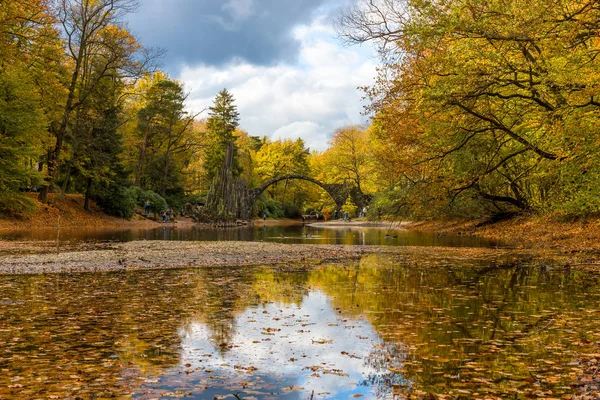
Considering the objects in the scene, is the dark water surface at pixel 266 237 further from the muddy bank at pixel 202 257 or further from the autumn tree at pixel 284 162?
the autumn tree at pixel 284 162

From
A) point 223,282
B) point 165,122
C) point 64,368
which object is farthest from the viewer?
point 165,122

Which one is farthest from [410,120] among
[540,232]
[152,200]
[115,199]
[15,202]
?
[152,200]

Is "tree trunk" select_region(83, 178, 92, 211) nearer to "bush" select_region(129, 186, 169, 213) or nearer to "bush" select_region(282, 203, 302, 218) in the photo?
"bush" select_region(129, 186, 169, 213)

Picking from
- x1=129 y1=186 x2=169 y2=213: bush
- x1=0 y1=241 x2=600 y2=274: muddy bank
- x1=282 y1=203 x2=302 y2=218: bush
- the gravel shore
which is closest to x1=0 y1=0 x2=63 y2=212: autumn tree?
x1=0 y1=241 x2=600 y2=274: muddy bank

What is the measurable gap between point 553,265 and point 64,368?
47.3ft

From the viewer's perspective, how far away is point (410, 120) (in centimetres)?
2705

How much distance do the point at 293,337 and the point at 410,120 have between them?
21.0 m

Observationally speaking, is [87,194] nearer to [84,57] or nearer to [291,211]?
[84,57]

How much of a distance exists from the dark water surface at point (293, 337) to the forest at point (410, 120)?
21.7 feet

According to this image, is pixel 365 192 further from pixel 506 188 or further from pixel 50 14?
pixel 50 14

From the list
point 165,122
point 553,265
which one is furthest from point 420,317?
point 165,122

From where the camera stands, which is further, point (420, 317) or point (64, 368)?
point (420, 317)

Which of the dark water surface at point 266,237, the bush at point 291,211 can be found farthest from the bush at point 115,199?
the bush at point 291,211

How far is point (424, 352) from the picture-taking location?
22.3 ft
